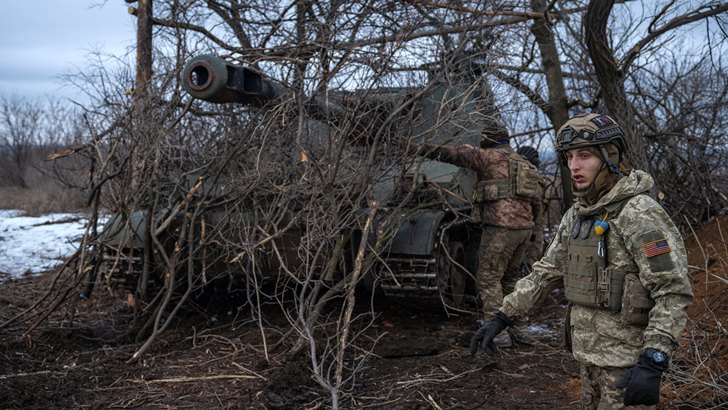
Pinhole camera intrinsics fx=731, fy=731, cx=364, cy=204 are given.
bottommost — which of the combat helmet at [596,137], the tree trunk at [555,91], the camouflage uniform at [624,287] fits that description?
the camouflage uniform at [624,287]

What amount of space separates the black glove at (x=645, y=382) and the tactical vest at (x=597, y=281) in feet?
0.95

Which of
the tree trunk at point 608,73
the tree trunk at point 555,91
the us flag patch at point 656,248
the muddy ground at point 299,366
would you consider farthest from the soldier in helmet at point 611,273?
the tree trunk at point 555,91

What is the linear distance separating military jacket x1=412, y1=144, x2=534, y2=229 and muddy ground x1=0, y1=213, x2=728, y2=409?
3.38 feet

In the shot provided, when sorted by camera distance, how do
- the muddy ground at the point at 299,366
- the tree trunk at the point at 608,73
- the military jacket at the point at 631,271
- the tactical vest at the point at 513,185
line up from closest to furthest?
the military jacket at the point at 631,271 < the muddy ground at the point at 299,366 < the tactical vest at the point at 513,185 < the tree trunk at the point at 608,73

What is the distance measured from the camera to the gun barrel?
4.90 metres

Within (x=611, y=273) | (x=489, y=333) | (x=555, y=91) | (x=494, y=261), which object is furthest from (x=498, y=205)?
(x=555, y=91)

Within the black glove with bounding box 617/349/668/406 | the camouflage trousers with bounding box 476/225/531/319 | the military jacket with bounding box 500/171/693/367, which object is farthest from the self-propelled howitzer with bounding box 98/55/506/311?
the black glove with bounding box 617/349/668/406

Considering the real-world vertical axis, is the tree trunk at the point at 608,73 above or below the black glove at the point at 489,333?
above

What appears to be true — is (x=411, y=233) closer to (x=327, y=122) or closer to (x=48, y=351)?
(x=327, y=122)

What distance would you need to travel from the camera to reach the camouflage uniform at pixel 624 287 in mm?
2695

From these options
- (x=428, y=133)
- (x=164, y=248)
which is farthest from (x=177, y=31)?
(x=428, y=133)

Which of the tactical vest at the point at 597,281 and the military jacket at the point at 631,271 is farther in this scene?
the tactical vest at the point at 597,281

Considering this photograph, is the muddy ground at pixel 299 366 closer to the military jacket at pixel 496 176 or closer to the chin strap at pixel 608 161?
the military jacket at pixel 496 176

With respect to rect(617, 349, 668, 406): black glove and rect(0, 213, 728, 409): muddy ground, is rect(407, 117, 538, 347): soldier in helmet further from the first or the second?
rect(617, 349, 668, 406): black glove
